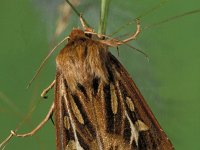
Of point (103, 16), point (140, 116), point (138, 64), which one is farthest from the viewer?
point (138, 64)

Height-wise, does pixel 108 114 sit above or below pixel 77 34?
below

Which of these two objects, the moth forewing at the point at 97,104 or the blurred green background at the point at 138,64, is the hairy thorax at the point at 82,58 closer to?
the moth forewing at the point at 97,104

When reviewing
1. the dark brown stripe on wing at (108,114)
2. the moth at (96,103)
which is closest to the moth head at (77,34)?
the moth at (96,103)

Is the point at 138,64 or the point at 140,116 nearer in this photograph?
the point at 140,116

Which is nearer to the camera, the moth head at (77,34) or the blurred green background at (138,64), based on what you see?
the moth head at (77,34)

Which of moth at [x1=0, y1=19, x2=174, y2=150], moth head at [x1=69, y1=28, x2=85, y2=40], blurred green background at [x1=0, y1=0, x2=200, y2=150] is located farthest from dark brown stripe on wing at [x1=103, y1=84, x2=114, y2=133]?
blurred green background at [x1=0, y1=0, x2=200, y2=150]

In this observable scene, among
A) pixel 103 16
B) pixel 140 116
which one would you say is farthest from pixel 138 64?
pixel 103 16

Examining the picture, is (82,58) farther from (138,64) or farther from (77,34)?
(138,64)

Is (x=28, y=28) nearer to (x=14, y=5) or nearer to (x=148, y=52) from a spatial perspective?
(x=14, y=5)
